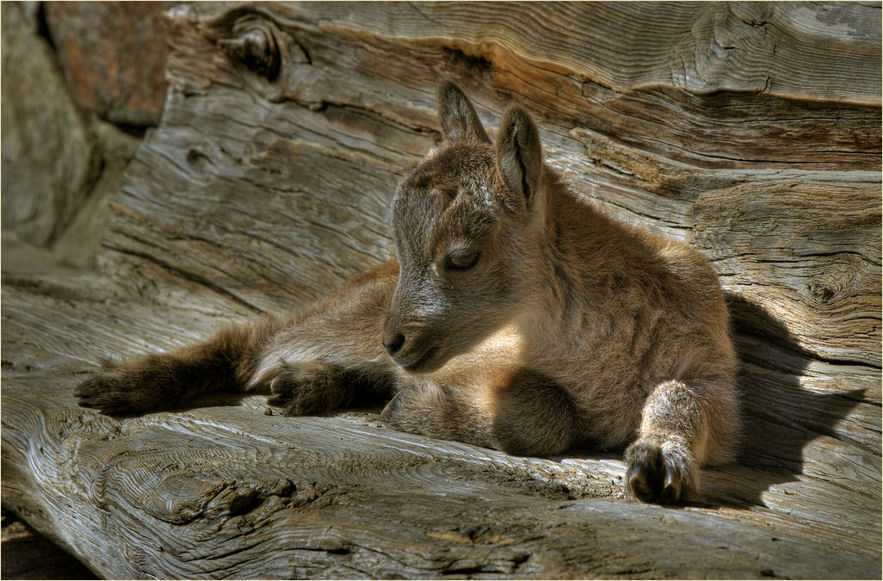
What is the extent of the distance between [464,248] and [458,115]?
888 millimetres

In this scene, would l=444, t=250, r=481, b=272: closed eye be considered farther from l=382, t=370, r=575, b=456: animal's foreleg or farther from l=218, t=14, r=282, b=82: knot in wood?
l=218, t=14, r=282, b=82: knot in wood

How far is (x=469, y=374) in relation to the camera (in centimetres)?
423

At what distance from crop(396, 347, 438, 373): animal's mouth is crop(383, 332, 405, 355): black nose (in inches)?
2.6

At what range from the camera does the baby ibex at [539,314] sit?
3.62 metres

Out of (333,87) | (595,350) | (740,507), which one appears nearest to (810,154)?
(595,350)

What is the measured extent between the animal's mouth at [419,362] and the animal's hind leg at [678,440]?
923 mm

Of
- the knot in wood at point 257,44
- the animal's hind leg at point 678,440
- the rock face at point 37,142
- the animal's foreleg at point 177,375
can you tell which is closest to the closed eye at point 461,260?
the animal's hind leg at point 678,440

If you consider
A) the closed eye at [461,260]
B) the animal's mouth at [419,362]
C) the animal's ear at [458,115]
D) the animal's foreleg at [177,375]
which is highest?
the animal's ear at [458,115]

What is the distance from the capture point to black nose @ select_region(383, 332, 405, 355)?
3.67 metres

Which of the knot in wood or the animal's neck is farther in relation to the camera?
the knot in wood

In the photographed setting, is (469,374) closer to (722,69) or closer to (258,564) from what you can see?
(258,564)

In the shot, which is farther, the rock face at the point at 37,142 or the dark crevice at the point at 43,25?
the rock face at the point at 37,142

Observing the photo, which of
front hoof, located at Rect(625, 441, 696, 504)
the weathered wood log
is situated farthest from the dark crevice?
front hoof, located at Rect(625, 441, 696, 504)

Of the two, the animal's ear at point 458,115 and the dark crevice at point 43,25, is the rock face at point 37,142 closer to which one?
the dark crevice at point 43,25
